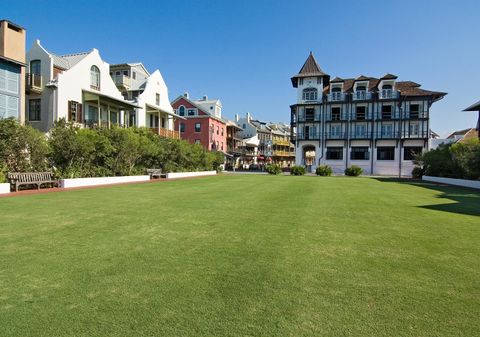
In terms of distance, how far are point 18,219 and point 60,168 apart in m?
11.6

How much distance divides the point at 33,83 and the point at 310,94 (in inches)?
1573

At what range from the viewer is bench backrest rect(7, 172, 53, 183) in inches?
568

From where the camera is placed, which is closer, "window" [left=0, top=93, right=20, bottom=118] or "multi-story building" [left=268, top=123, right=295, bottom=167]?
"window" [left=0, top=93, right=20, bottom=118]

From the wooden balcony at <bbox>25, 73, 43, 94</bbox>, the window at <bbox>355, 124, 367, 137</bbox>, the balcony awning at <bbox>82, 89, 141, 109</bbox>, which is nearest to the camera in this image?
the wooden balcony at <bbox>25, 73, 43, 94</bbox>

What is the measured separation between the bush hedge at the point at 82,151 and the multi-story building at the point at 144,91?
7.83 metres

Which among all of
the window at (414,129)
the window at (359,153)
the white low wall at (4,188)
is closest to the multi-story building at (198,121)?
the window at (359,153)

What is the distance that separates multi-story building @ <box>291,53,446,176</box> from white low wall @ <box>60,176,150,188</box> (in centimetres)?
3471

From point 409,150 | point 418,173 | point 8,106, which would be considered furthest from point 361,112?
point 8,106

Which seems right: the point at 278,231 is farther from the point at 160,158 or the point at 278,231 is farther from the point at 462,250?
the point at 160,158

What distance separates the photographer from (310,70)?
52.4 metres

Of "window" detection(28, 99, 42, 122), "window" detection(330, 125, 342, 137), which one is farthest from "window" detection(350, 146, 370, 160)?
"window" detection(28, 99, 42, 122)

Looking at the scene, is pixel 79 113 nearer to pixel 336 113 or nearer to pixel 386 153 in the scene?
pixel 336 113

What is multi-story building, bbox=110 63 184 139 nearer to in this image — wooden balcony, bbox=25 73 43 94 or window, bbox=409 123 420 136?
wooden balcony, bbox=25 73 43 94

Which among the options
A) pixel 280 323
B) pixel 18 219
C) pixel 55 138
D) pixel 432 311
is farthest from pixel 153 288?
pixel 55 138
